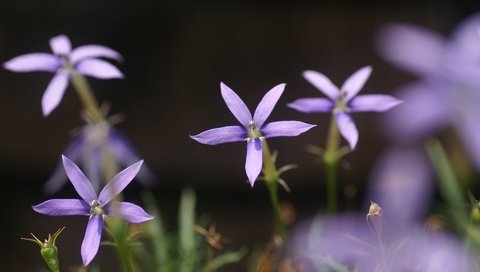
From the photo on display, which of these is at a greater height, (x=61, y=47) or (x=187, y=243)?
(x=61, y=47)

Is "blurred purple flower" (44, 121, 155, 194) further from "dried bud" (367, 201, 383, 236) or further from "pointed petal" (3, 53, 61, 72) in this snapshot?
"dried bud" (367, 201, 383, 236)

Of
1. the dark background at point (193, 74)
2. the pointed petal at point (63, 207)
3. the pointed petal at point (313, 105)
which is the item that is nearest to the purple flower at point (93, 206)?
the pointed petal at point (63, 207)

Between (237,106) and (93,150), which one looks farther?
(93,150)

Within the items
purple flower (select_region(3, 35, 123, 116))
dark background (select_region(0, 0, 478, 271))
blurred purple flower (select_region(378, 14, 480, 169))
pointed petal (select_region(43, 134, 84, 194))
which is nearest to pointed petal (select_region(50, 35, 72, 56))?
purple flower (select_region(3, 35, 123, 116))

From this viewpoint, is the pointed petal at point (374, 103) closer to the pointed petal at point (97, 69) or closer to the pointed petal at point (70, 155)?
the pointed petal at point (97, 69)

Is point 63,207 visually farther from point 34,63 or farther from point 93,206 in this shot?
point 34,63

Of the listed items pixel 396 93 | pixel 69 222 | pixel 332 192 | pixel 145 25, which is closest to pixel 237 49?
pixel 145 25

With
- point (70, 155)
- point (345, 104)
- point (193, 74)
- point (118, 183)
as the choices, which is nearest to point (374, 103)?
point (345, 104)
